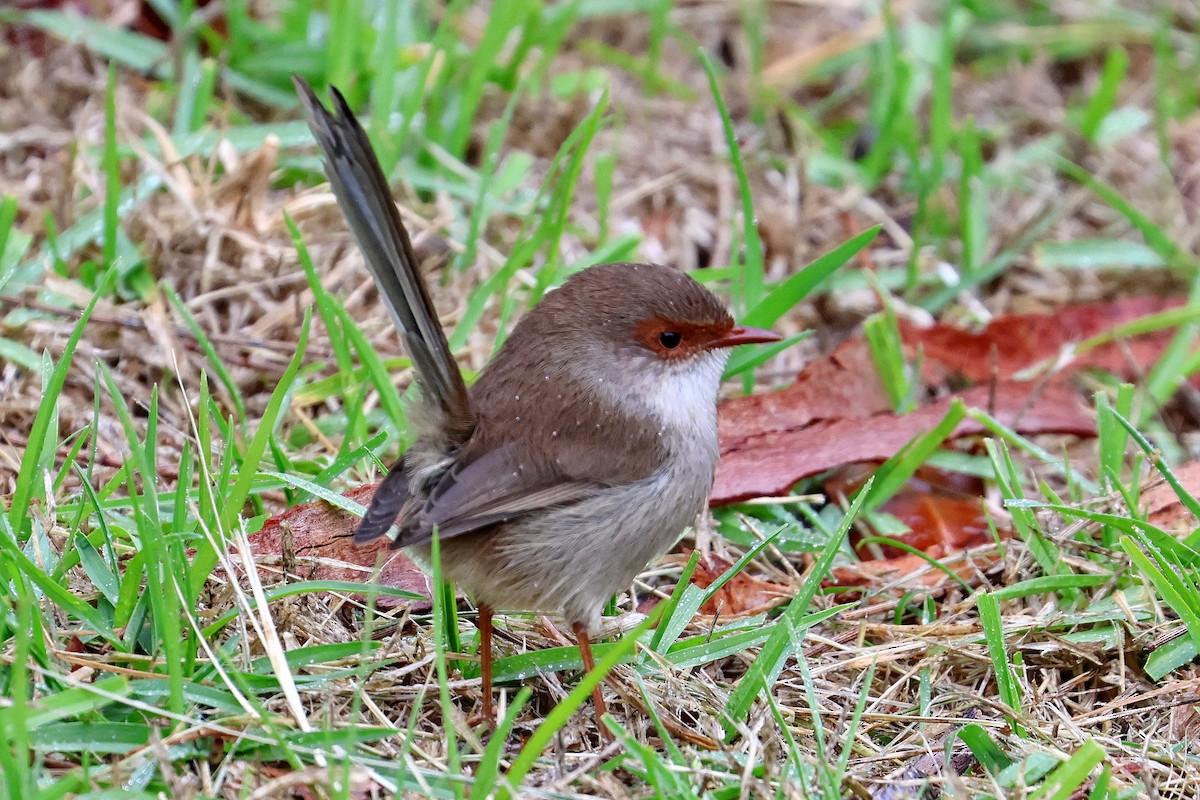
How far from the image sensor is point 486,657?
3475 mm

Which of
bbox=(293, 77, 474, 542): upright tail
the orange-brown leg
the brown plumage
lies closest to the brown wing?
the brown plumage

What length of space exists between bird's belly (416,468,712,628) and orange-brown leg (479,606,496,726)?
4cm

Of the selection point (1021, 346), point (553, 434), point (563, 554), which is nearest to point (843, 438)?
point (1021, 346)

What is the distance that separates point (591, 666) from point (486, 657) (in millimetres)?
271

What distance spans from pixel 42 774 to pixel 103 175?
3.11m

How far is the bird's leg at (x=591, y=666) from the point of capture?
132 inches

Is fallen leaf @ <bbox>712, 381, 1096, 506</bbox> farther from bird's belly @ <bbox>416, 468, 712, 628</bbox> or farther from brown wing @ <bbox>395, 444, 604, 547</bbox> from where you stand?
brown wing @ <bbox>395, 444, 604, 547</bbox>

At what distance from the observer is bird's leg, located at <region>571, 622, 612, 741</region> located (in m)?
3.36

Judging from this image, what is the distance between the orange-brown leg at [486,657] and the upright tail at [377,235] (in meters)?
0.37

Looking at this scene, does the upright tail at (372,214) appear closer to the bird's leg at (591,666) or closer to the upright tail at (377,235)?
the upright tail at (377,235)

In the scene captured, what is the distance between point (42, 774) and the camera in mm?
2898

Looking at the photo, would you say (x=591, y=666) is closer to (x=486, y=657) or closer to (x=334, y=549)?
(x=486, y=657)

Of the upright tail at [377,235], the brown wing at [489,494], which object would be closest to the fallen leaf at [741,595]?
the brown wing at [489,494]

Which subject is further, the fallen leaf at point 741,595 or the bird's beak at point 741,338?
the fallen leaf at point 741,595
